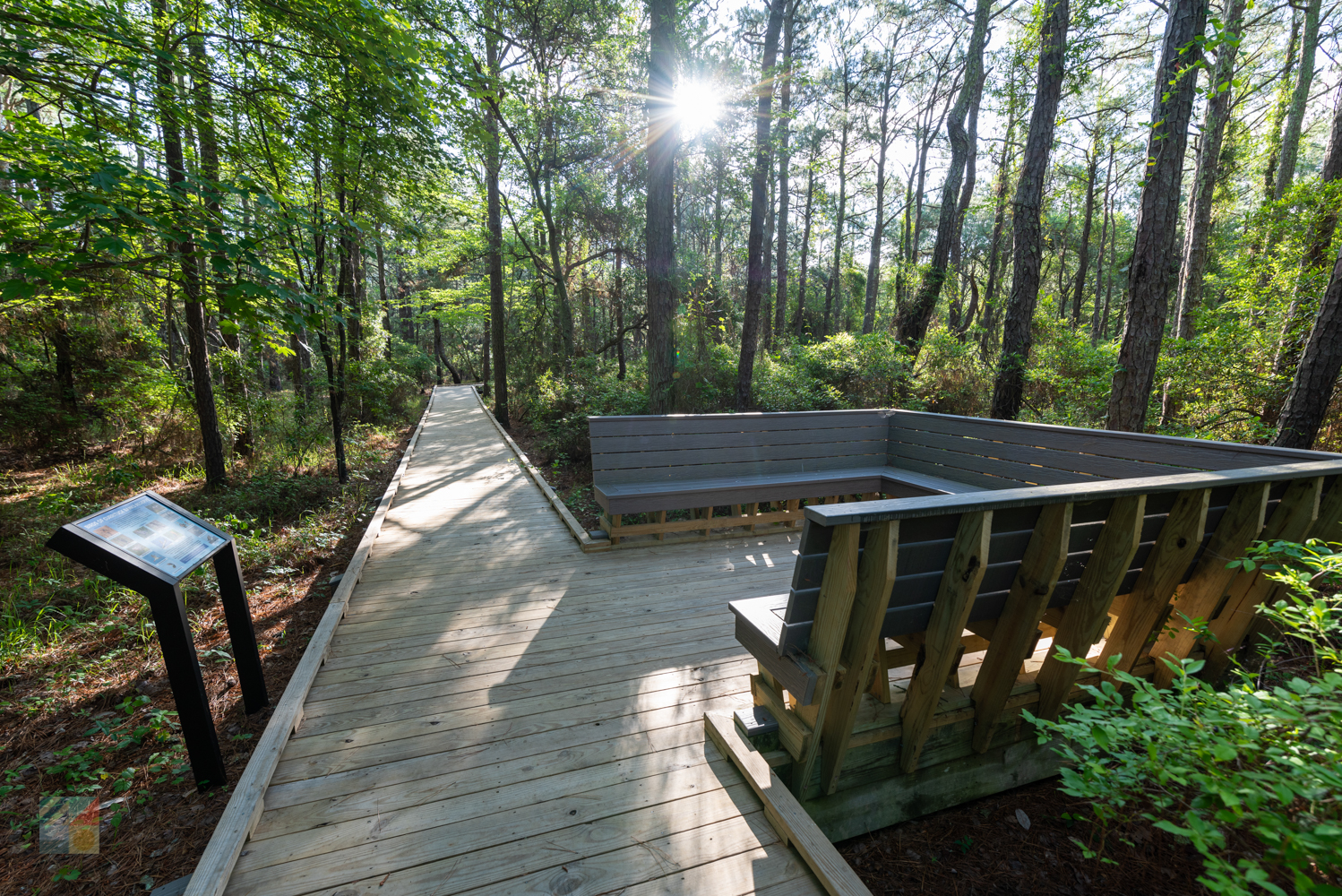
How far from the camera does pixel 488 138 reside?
244 inches

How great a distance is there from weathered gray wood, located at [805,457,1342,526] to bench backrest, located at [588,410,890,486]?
2.97 m

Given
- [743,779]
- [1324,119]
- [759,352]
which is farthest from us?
[1324,119]

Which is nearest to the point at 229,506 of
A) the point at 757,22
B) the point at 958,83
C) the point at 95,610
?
the point at 95,610

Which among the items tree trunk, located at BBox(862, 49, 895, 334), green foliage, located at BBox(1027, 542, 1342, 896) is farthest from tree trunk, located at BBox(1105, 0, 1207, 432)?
tree trunk, located at BBox(862, 49, 895, 334)

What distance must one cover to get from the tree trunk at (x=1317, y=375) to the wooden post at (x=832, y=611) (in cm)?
436

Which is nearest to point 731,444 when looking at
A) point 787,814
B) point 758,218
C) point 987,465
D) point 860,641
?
point 987,465

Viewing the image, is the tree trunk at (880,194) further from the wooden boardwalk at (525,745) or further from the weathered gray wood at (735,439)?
the wooden boardwalk at (525,745)

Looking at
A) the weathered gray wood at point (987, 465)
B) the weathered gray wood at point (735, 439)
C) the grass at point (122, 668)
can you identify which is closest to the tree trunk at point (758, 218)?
the weathered gray wood at point (735, 439)

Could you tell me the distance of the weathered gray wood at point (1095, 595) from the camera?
1.81 meters

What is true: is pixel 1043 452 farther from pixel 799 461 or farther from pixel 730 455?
pixel 730 455

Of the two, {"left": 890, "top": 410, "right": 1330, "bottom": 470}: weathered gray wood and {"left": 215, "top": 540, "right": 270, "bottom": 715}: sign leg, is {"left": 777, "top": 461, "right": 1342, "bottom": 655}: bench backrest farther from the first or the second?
{"left": 215, "top": 540, "right": 270, "bottom": 715}: sign leg

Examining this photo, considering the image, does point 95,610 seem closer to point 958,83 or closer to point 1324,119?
point 958,83

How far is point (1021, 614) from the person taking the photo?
1887 mm

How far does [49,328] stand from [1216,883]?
11.8m
